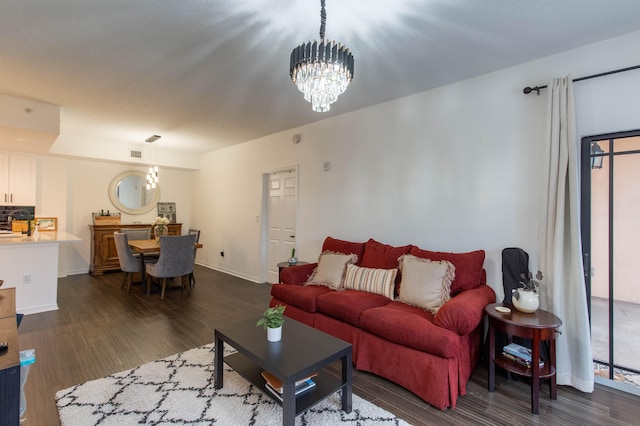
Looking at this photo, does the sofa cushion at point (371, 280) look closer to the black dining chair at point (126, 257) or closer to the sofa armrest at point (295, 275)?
the sofa armrest at point (295, 275)

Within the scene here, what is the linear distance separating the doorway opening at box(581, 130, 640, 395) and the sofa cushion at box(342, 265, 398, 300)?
155 centimetres

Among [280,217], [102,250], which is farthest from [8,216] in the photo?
[280,217]

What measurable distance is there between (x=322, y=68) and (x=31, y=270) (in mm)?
4439

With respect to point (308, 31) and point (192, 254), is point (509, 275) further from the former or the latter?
point (192, 254)

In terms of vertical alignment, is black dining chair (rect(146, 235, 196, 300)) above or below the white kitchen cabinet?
below

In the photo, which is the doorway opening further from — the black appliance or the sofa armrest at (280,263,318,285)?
the black appliance

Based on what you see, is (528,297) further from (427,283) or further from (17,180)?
(17,180)

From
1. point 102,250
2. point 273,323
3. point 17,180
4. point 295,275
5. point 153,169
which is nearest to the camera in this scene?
point 273,323

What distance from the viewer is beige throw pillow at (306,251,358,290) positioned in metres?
3.28

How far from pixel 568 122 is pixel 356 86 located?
6.18 ft

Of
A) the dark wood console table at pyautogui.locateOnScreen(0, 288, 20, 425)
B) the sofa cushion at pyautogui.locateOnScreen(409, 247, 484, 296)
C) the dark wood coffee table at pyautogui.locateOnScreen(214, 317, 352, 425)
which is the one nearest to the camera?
the dark wood console table at pyautogui.locateOnScreen(0, 288, 20, 425)

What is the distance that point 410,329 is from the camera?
221 centimetres

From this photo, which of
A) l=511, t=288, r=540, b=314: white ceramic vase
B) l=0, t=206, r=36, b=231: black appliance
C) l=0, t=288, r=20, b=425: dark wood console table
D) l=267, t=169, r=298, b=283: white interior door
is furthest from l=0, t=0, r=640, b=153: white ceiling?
l=0, t=206, r=36, b=231: black appliance

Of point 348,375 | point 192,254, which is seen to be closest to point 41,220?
point 192,254
